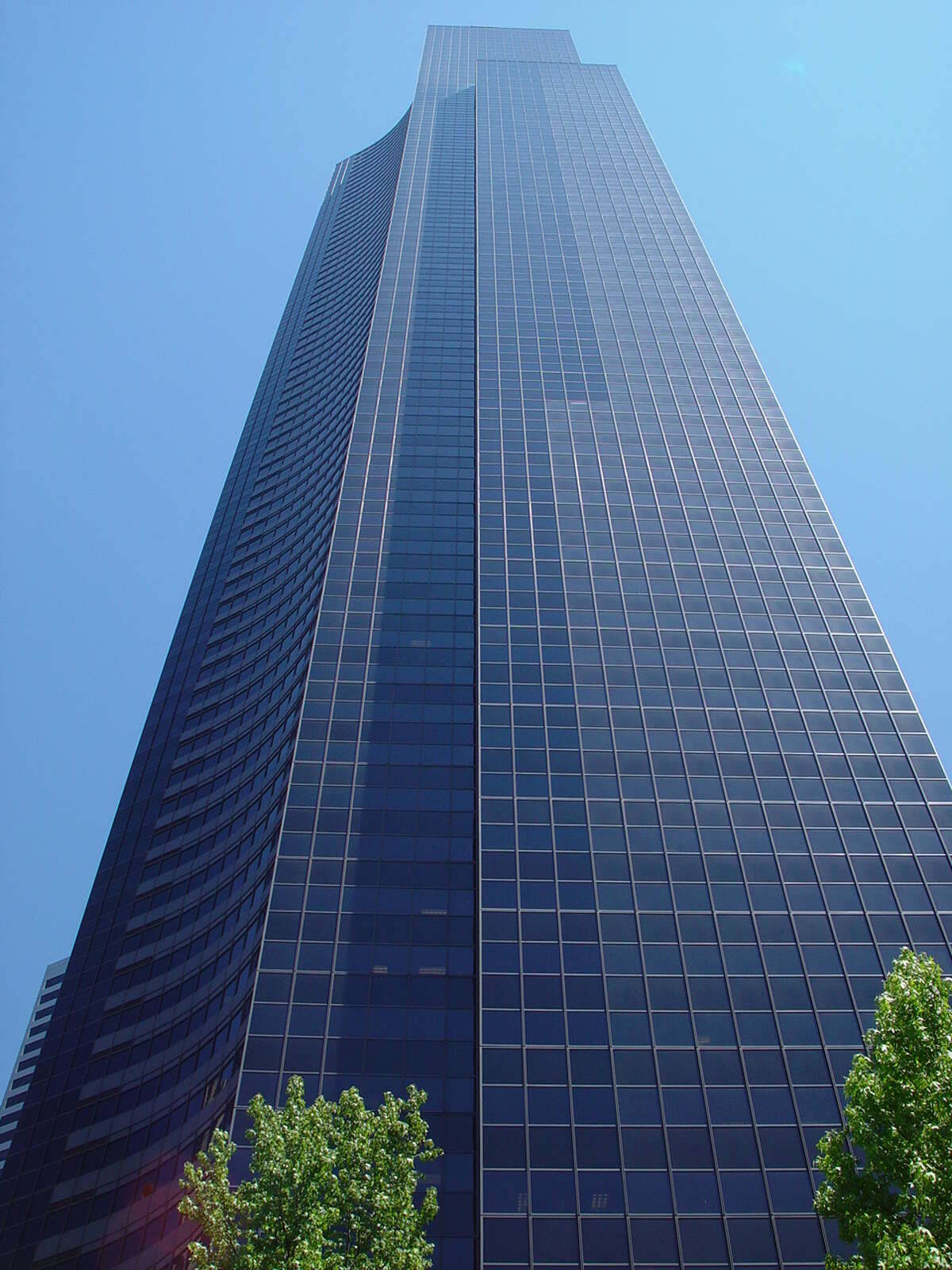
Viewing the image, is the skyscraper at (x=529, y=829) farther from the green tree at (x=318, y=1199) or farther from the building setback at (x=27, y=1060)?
the building setback at (x=27, y=1060)

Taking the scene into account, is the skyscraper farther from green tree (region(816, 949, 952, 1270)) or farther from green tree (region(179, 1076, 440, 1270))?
green tree (region(816, 949, 952, 1270))

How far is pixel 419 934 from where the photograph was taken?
156 ft

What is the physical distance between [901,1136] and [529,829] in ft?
101

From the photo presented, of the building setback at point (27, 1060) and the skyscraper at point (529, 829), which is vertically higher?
the skyscraper at point (529, 829)

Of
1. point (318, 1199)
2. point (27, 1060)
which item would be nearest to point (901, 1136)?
point (318, 1199)

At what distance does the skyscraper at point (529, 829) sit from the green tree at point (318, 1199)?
1565cm

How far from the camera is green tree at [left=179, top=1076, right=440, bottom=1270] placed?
21844 mm

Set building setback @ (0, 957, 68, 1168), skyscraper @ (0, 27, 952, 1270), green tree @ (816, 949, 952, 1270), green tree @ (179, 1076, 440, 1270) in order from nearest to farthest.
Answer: green tree @ (816, 949, 952, 1270) → green tree @ (179, 1076, 440, 1270) → skyscraper @ (0, 27, 952, 1270) → building setback @ (0, 957, 68, 1168)

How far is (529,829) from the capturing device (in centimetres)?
5028

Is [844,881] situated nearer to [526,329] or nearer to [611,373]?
[611,373]

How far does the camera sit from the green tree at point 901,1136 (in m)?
18.4

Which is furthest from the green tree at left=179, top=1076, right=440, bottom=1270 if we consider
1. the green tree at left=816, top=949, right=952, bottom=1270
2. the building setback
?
the building setback

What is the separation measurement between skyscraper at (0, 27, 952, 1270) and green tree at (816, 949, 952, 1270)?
60.5 ft

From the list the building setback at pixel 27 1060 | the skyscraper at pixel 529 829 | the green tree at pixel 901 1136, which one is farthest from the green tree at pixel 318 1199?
the building setback at pixel 27 1060
